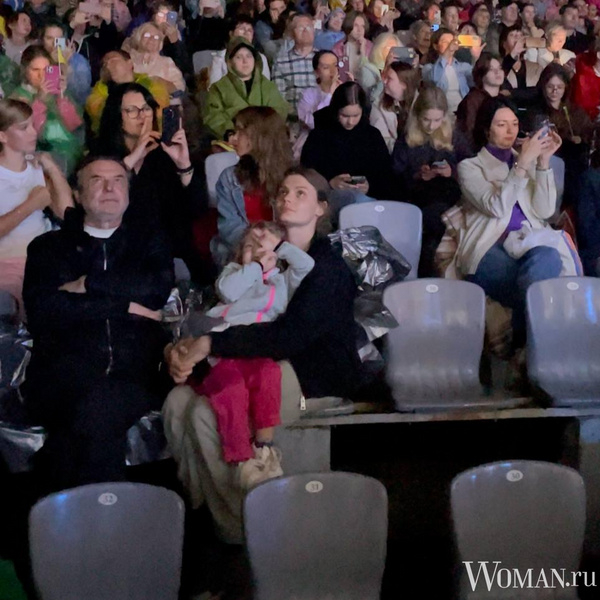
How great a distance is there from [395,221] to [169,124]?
0.93m

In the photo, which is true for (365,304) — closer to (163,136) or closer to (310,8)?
(163,136)

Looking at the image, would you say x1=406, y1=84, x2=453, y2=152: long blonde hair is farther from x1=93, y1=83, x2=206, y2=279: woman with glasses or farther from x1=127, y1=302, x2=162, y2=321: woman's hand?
x1=127, y1=302, x2=162, y2=321: woman's hand

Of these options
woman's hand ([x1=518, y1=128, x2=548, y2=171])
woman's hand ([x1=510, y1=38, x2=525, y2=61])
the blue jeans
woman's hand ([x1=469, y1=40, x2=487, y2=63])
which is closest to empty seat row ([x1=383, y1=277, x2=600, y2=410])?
the blue jeans

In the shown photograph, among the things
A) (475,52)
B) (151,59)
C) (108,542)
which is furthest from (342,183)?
(475,52)

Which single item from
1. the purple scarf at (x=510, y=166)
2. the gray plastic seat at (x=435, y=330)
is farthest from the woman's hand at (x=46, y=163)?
the purple scarf at (x=510, y=166)

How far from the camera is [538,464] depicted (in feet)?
5.93

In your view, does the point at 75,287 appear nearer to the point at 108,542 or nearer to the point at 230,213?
the point at 230,213

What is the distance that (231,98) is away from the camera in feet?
14.3

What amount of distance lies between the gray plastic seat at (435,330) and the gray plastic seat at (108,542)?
3.51 ft

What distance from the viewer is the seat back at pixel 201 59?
5535 mm

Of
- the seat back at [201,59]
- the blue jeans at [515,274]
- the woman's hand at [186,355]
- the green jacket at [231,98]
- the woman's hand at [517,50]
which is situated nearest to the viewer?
the woman's hand at [186,355]

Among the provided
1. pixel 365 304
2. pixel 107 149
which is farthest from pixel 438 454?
pixel 107 149

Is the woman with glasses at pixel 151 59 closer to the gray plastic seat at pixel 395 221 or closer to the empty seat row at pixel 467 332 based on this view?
the gray plastic seat at pixel 395 221

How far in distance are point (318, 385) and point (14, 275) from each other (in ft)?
4.05
